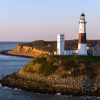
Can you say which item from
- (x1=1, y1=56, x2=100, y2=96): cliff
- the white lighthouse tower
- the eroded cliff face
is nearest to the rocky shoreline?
(x1=1, y1=56, x2=100, y2=96): cliff

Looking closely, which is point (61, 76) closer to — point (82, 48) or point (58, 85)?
point (58, 85)

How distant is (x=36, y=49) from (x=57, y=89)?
230 feet

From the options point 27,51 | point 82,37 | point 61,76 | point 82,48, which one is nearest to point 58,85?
point 61,76

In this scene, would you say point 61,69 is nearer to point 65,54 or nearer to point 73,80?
point 73,80

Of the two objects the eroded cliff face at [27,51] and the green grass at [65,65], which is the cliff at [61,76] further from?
the eroded cliff face at [27,51]

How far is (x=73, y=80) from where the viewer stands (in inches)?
1794

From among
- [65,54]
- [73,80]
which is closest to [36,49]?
[65,54]

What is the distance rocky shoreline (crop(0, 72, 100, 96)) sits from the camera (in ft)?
144

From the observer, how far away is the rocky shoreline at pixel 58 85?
43.8 m

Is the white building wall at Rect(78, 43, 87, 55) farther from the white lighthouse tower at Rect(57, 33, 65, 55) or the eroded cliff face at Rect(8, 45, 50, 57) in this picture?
the eroded cliff face at Rect(8, 45, 50, 57)

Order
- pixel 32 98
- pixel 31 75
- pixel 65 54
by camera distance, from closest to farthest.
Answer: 1. pixel 32 98
2. pixel 31 75
3. pixel 65 54

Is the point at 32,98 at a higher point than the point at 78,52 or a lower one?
lower

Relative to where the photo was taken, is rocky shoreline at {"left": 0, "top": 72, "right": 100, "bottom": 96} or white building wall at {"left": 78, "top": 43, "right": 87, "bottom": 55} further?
white building wall at {"left": 78, "top": 43, "right": 87, "bottom": 55}

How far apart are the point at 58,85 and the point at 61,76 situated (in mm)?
1419
